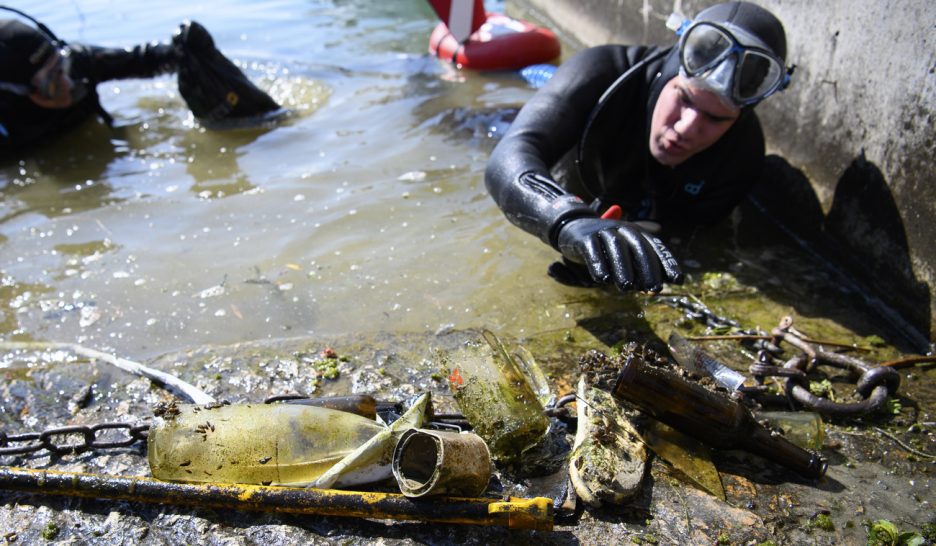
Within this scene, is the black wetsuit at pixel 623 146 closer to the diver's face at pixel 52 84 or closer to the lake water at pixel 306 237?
the lake water at pixel 306 237

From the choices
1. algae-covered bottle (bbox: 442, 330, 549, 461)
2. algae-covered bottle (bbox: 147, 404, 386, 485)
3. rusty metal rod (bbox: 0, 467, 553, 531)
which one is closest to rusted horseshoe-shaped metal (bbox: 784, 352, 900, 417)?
algae-covered bottle (bbox: 442, 330, 549, 461)

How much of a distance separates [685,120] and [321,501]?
241 cm

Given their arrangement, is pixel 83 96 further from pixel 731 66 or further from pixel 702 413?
pixel 702 413

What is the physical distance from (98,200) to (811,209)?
4.39m

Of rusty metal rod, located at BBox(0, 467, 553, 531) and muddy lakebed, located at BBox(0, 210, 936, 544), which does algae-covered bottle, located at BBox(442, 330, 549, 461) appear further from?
rusty metal rod, located at BBox(0, 467, 553, 531)

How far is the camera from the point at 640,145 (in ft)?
11.7

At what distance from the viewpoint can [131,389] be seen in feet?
8.34

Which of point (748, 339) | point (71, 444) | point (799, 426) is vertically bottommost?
point (71, 444)

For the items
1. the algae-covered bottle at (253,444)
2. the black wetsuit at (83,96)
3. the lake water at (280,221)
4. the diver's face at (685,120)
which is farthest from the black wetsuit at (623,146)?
the black wetsuit at (83,96)

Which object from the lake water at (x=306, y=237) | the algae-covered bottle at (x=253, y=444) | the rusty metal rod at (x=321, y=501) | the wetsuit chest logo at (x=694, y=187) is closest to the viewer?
the rusty metal rod at (x=321, y=501)

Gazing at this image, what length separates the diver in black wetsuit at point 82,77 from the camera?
206 inches

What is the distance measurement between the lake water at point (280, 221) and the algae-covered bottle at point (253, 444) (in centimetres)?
108

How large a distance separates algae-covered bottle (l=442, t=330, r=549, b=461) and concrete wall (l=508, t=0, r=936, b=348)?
1.83 meters

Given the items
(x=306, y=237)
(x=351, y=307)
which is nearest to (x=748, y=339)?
(x=351, y=307)
